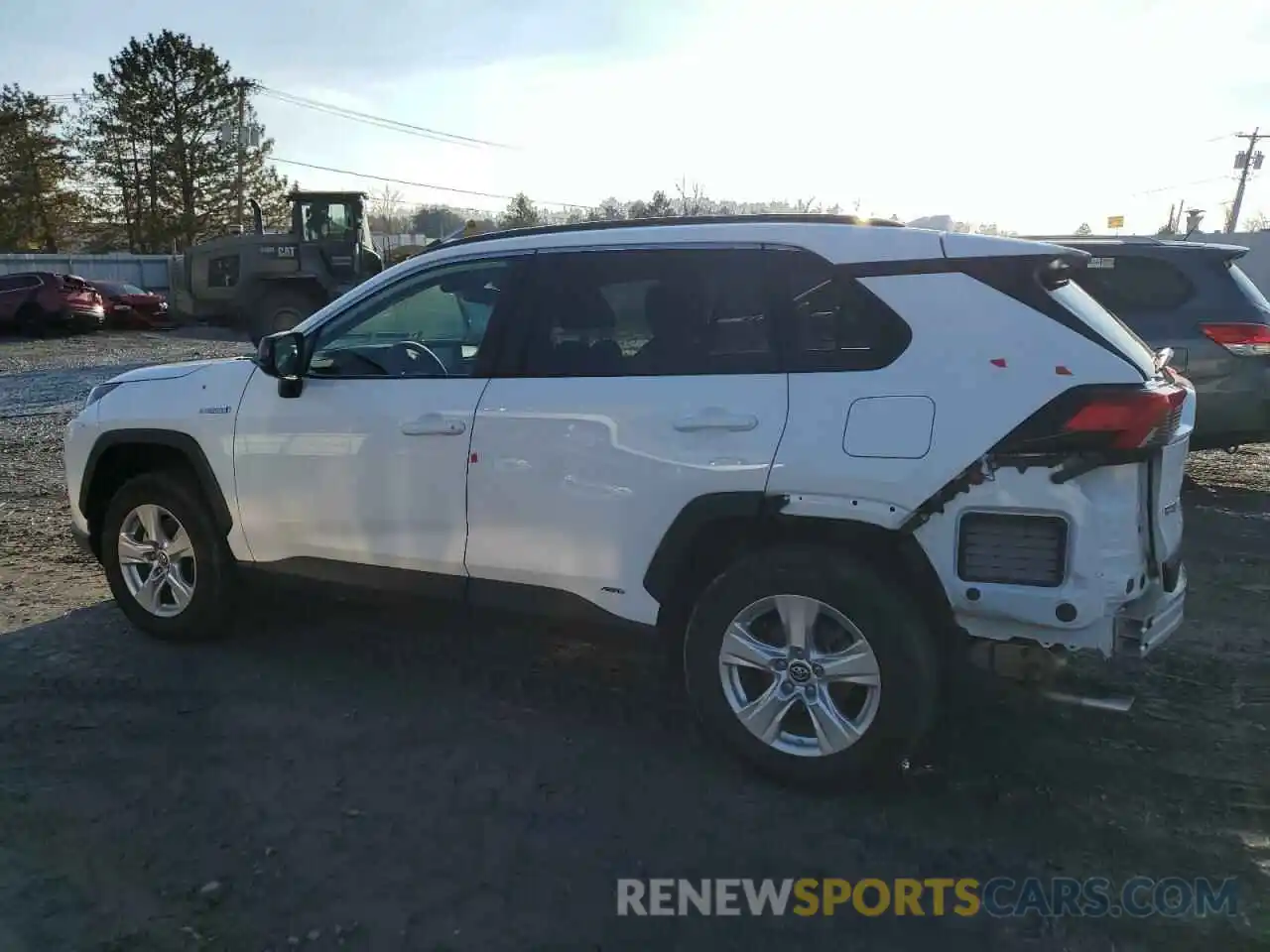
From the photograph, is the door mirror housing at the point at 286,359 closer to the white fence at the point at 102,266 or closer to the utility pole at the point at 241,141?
the white fence at the point at 102,266

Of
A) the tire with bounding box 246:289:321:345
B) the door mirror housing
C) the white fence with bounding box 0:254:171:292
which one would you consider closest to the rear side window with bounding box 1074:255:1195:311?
the door mirror housing

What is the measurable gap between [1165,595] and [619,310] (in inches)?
84.2

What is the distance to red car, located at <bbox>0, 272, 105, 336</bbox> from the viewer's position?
2500 centimetres

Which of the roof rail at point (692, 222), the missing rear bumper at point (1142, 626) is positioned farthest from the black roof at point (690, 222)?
the missing rear bumper at point (1142, 626)

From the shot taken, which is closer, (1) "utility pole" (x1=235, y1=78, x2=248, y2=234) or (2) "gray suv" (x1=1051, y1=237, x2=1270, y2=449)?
(2) "gray suv" (x1=1051, y1=237, x2=1270, y2=449)

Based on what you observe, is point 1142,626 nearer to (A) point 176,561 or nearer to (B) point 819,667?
(B) point 819,667

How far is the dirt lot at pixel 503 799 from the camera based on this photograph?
2816mm

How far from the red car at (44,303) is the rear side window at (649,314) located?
25.4 m

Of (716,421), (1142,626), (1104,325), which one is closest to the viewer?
(1142,626)

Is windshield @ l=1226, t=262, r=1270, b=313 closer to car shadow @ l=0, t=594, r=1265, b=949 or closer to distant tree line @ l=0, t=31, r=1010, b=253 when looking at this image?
car shadow @ l=0, t=594, r=1265, b=949

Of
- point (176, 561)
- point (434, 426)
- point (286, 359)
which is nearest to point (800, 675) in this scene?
point (434, 426)

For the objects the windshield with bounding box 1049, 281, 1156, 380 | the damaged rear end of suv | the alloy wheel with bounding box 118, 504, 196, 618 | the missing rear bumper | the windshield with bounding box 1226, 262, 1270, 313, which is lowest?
the alloy wheel with bounding box 118, 504, 196, 618

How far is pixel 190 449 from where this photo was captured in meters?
4.60

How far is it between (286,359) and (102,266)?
1422 inches
